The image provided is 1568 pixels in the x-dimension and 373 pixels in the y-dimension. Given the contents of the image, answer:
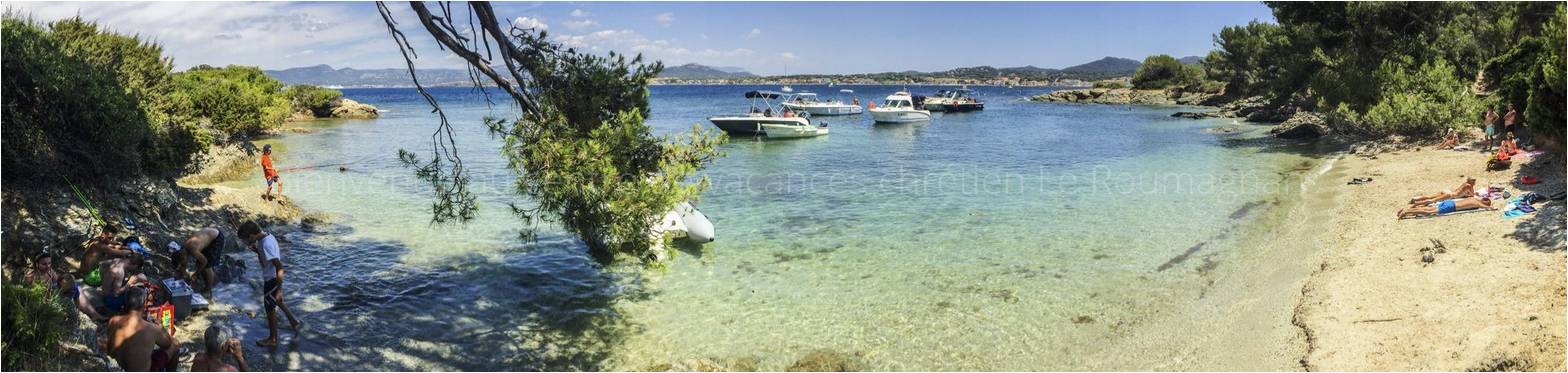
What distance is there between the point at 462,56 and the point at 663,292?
4.77 metres

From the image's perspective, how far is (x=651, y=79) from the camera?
33.0 feet

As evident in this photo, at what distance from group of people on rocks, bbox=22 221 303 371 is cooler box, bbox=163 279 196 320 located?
0.46 feet

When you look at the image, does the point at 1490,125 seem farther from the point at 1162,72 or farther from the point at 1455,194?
the point at 1162,72

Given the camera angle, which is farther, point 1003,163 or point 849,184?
point 1003,163

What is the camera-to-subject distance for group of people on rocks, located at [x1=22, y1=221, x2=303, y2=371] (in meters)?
7.14

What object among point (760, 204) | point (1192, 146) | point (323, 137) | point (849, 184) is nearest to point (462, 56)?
point (760, 204)

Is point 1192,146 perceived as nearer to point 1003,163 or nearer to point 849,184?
point 1003,163

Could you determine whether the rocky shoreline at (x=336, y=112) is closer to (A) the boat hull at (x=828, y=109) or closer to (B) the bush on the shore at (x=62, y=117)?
(A) the boat hull at (x=828, y=109)

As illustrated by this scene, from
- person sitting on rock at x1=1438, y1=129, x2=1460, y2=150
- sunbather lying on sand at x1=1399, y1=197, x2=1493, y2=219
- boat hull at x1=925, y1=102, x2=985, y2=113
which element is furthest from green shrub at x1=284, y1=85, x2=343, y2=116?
person sitting on rock at x1=1438, y1=129, x2=1460, y2=150

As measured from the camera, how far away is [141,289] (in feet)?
24.3

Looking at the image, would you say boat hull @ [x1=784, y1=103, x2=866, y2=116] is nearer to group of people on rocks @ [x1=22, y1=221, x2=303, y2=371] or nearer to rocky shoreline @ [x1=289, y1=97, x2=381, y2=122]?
rocky shoreline @ [x1=289, y1=97, x2=381, y2=122]

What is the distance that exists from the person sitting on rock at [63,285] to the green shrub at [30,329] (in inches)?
41.2

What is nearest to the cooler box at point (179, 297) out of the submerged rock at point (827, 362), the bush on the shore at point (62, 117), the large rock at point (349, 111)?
the bush on the shore at point (62, 117)

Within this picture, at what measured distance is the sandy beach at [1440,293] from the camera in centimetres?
784
